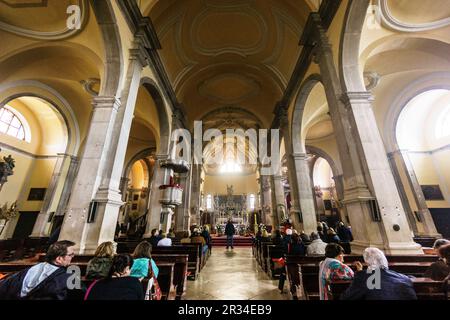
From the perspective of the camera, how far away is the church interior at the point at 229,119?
360cm

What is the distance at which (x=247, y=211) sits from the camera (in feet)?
63.5

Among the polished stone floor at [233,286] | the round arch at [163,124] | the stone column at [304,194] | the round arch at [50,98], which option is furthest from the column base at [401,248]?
the round arch at [50,98]

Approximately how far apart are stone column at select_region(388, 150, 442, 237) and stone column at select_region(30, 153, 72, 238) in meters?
15.1

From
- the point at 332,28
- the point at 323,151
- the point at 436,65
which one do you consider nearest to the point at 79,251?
the point at 332,28

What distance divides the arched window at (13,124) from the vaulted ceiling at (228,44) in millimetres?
7908

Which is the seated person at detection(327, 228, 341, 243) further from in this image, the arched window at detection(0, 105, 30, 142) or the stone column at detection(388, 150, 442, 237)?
the arched window at detection(0, 105, 30, 142)

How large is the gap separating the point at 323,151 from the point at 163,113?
35.8 ft

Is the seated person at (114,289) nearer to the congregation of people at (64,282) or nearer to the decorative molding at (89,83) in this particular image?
the congregation of people at (64,282)

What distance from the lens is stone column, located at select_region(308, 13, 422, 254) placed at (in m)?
3.30

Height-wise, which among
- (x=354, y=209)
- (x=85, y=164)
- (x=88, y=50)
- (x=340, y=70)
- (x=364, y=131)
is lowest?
(x=354, y=209)

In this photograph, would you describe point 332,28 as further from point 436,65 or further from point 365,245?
point 365,245

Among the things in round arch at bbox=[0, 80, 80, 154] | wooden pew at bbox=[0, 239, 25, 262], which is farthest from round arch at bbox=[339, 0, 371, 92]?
round arch at bbox=[0, 80, 80, 154]

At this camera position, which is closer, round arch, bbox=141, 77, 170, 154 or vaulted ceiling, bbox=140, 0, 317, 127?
vaulted ceiling, bbox=140, 0, 317, 127
